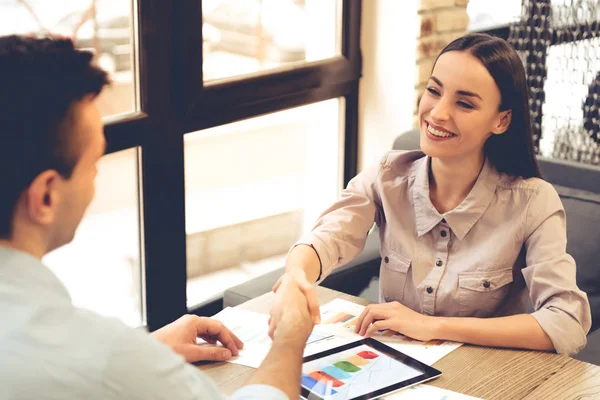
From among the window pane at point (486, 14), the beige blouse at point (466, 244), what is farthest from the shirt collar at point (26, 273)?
the window pane at point (486, 14)

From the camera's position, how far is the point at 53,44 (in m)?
0.99

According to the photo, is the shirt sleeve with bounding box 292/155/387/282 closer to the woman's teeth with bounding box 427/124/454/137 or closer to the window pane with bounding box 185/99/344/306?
the woman's teeth with bounding box 427/124/454/137

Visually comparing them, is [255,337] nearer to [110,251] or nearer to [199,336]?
[199,336]

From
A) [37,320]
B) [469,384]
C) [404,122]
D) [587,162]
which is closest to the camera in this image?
[37,320]

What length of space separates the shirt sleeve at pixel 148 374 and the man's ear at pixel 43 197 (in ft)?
0.56

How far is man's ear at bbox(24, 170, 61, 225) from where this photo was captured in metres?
0.97

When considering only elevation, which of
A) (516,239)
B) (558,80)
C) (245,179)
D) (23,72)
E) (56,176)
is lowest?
(245,179)

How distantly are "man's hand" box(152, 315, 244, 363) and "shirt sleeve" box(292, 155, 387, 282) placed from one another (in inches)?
16.0

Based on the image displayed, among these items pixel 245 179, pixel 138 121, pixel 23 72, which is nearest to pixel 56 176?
pixel 23 72

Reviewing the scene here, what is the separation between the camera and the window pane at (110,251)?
258 cm

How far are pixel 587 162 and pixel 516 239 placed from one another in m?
1.20

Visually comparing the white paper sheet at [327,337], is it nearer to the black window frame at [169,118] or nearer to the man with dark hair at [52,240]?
the man with dark hair at [52,240]

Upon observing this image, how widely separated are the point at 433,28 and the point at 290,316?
2.04 meters

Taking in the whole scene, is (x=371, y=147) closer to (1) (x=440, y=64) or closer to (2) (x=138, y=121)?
(2) (x=138, y=121)
